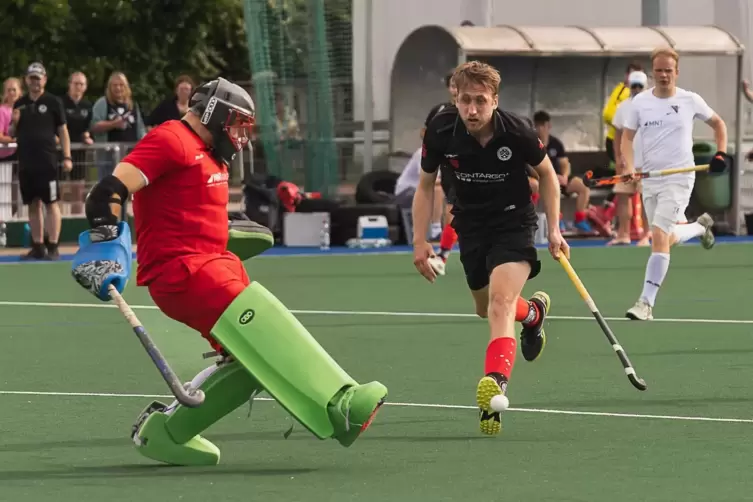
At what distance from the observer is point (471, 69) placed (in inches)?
362

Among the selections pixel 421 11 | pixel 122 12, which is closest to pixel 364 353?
pixel 421 11

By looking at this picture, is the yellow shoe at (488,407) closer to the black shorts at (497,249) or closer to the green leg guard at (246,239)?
the black shorts at (497,249)

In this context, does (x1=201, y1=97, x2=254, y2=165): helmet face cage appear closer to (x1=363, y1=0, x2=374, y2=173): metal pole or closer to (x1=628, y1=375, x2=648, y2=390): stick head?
(x1=628, y1=375, x2=648, y2=390): stick head

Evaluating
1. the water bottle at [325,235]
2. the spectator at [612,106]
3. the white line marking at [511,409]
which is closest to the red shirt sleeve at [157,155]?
the white line marking at [511,409]

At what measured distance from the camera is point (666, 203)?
47.8 ft

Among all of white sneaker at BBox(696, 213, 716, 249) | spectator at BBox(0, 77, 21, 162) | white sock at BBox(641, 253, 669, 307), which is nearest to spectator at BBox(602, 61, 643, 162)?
white sneaker at BBox(696, 213, 716, 249)

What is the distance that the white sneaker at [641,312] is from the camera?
14336mm

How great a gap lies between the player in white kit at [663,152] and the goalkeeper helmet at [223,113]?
6.55 m

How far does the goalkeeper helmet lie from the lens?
827 cm

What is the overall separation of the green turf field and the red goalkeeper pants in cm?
65

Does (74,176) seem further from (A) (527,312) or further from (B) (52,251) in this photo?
(A) (527,312)

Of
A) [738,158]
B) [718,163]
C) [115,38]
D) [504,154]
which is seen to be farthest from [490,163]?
[115,38]

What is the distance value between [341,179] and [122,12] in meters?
9.43

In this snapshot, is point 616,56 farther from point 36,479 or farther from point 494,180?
point 36,479
